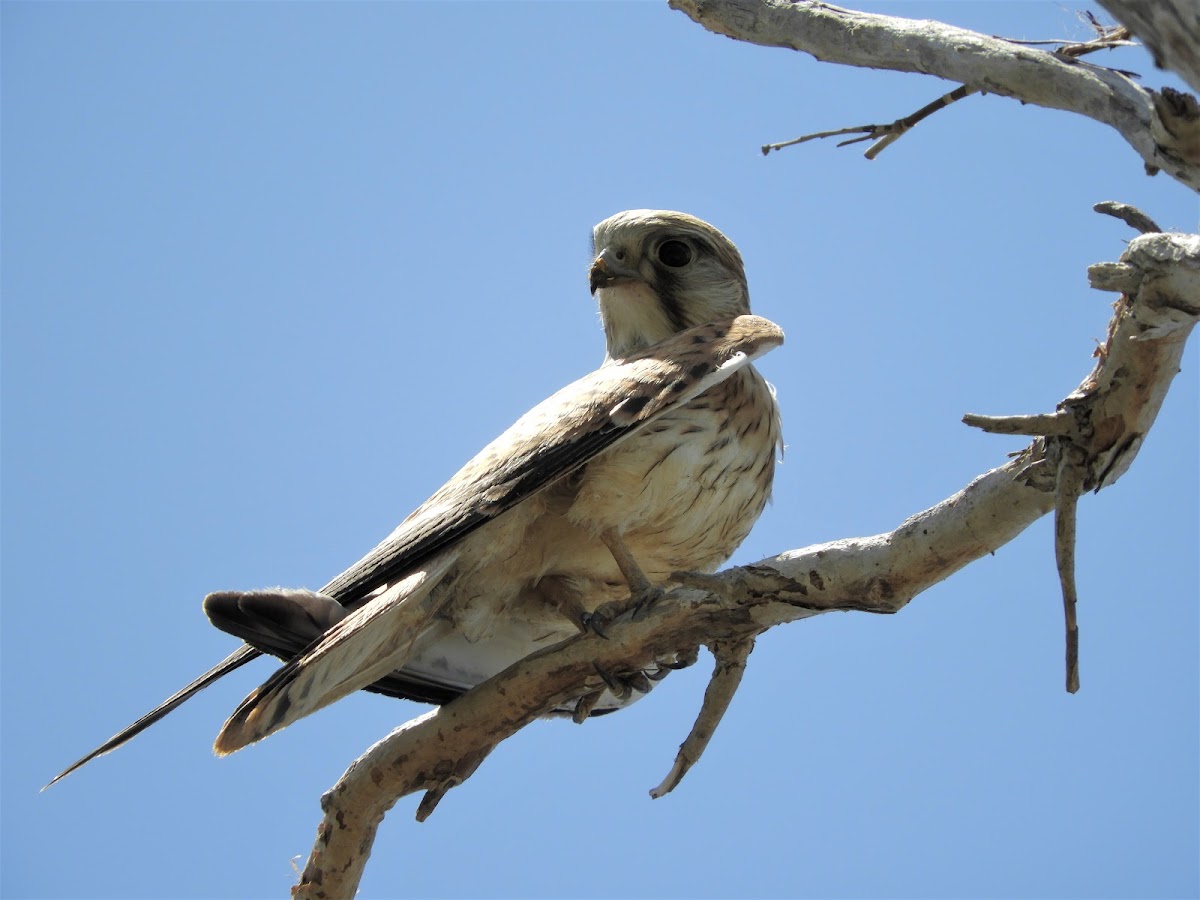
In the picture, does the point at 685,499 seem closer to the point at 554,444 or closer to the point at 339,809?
the point at 554,444

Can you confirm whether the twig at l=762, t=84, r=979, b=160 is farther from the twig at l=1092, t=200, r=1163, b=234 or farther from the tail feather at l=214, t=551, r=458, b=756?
the tail feather at l=214, t=551, r=458, b=756

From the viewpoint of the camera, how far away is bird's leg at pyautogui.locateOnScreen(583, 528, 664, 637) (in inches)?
127

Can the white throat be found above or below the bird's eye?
below

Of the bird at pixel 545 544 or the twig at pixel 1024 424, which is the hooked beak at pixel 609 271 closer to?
the bird at pixel 545 544

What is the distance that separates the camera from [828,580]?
275cm

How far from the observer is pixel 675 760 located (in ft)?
10.1

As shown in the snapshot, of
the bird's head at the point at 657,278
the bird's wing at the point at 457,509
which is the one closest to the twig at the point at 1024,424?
the bird's wing at the point at 457,509

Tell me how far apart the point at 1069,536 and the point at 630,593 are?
149 cm

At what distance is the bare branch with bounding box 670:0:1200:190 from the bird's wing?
3.10ft

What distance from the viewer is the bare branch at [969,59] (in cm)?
219

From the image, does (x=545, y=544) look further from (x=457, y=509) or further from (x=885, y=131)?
(x=885, y=131)

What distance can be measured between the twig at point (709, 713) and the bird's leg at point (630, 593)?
23 cm

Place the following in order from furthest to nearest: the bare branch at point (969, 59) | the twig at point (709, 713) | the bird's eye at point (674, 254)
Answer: the bird's eye at point (674, 254), the twig at point (709, 713), the bare branch at point (969, 59)

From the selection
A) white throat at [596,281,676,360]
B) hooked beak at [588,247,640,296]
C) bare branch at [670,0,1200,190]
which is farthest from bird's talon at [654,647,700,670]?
bare branch at [670,0,1200,190]
